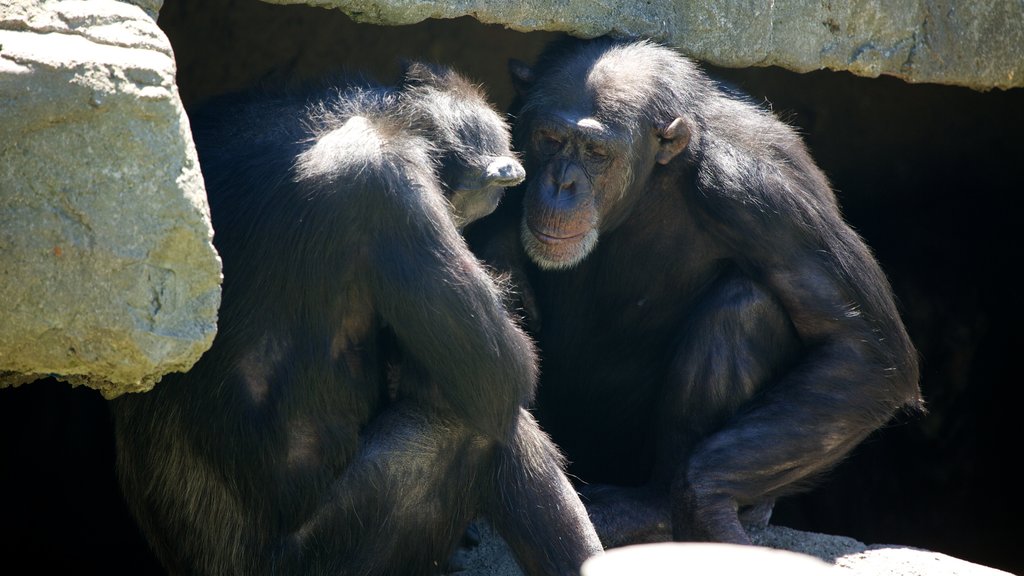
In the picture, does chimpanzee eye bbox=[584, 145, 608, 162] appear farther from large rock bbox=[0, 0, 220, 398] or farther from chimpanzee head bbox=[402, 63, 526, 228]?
large rock bbox=[0, 0, 220, 398]

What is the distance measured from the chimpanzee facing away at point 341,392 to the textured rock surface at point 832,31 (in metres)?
1.64

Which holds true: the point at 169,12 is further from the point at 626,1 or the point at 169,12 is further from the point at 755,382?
the point at 755,382

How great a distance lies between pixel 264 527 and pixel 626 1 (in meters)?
3.20

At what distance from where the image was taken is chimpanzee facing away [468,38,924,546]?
5.48 m

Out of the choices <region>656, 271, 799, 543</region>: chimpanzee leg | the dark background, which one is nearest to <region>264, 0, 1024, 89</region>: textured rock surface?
<region>656, 271, 799, 543</region>: chimpanzee leg

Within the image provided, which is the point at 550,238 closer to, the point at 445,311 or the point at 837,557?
the point at 445,311

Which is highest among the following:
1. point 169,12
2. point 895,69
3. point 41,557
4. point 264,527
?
point 895,69

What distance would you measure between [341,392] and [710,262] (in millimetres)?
2194

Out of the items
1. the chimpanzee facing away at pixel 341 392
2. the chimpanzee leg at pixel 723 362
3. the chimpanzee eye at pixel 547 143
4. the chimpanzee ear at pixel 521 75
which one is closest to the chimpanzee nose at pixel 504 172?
the chimpanzee facing away at pixel 341 392

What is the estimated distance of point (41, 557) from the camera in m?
6.84

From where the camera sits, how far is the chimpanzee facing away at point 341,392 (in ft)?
13.9

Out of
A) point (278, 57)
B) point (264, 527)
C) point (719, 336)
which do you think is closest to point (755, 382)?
point (719, 336)

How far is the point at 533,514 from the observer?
4594 millimetres

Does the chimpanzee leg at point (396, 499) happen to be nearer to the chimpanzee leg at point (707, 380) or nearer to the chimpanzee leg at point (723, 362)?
the chimpanzee leg at point (707, 380)
